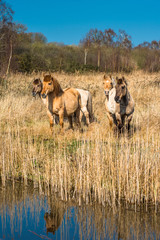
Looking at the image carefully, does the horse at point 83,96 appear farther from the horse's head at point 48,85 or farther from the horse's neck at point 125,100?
the horse's neck at point 125,100

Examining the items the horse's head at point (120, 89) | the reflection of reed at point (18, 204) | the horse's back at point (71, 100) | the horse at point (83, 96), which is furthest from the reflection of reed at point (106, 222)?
the horse at point (83, 96)

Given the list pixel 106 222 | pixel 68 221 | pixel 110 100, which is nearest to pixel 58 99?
pixel 110 100

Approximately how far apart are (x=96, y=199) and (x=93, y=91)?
11424mm

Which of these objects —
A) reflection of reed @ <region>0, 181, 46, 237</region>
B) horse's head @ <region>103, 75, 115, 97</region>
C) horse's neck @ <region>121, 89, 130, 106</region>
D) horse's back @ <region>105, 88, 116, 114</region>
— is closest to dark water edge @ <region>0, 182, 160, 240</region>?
reflection of reed @ <region>0, 181, 46, 237</region>

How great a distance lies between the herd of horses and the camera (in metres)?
7.82

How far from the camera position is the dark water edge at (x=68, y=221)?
4.02 meters

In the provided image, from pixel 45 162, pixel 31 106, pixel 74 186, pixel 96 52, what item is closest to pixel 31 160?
pixel 45 162

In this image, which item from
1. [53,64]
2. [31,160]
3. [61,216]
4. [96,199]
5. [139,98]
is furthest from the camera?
[53,64]

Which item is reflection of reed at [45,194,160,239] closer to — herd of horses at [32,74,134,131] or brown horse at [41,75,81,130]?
herd of horses at [32,74,134,131]

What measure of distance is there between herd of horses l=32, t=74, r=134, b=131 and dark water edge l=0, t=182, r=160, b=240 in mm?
3332

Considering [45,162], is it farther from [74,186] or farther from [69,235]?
[69,235]

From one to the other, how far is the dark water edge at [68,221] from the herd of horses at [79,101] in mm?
3332

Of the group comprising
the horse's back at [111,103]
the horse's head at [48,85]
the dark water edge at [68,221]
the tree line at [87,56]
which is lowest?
the dark water edge at [68,221]

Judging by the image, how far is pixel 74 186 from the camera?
552cm
